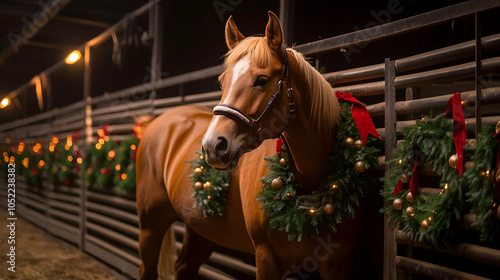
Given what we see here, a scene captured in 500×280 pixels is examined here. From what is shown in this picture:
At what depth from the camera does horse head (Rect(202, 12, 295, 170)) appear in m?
1.87

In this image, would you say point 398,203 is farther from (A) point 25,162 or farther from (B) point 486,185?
(A) point 25,162

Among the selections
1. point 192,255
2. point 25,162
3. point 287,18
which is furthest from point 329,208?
point 25,162

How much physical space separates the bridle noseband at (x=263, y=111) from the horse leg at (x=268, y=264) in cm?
64

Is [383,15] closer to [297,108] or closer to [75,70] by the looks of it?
[297,108]

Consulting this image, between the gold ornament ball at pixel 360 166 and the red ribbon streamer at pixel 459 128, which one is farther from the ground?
the red ribbon streamer at pixel 459 128

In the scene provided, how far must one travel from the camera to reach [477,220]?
1.59 meters

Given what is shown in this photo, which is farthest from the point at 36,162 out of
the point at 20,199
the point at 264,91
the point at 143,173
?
the point at 264,91

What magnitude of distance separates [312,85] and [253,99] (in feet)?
1.09

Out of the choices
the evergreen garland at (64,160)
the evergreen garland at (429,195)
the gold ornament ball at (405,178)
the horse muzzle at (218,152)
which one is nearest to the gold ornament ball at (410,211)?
the evergreen garland at (429,195)

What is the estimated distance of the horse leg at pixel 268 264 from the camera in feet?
7.16

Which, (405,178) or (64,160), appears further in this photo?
(64,160)

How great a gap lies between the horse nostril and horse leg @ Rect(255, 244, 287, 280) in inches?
26.0

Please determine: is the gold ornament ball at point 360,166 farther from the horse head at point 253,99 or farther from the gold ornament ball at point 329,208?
the horse head at point 253,99

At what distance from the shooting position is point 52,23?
23.8ft
